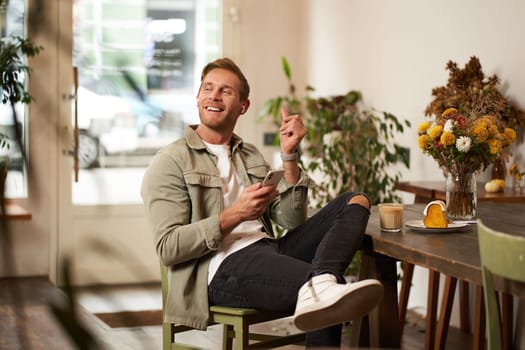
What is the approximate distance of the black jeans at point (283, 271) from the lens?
2.44 m

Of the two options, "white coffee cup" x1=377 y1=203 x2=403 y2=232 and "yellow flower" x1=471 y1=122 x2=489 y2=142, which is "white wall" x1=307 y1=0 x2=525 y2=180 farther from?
"white coffee cup" x1=377 y1=203 x2=403 y2=232

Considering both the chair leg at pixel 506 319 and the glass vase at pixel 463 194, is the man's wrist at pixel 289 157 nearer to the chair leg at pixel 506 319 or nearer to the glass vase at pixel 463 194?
the glass vase at pixel 463 194

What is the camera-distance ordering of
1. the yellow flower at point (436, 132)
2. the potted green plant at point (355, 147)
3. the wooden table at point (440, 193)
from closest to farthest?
the yellow flower at point (436, 132)
the wooden table at point (440, 193)
the potted green plant at point (355, 147)

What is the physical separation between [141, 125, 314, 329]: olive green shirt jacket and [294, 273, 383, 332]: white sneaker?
35 centimetres

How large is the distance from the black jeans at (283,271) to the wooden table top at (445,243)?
80mm

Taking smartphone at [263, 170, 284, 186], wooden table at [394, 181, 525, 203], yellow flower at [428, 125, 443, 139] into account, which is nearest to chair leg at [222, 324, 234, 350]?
smartphone at [263, 170, 284, 186]

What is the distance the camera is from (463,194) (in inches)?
106

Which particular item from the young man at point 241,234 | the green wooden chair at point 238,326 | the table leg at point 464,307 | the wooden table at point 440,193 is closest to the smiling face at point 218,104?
the young man at point 241,234

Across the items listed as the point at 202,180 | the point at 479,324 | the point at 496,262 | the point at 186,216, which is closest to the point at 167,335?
the point at 186,216

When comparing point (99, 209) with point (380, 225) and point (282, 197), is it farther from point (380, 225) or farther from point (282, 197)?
point (282, 197)

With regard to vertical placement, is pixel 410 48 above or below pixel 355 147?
above

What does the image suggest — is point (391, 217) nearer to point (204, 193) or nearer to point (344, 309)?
A: point (344, 309)

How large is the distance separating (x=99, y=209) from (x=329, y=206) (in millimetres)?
2287

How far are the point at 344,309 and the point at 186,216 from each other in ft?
1.97
